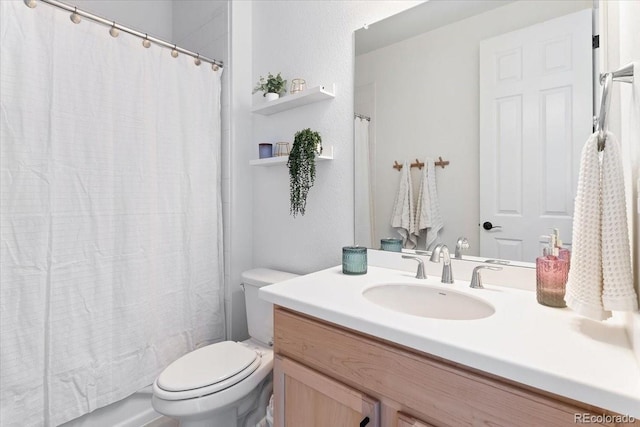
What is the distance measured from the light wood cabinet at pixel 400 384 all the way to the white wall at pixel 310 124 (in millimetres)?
638

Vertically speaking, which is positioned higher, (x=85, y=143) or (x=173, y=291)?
(x=85, y=143)

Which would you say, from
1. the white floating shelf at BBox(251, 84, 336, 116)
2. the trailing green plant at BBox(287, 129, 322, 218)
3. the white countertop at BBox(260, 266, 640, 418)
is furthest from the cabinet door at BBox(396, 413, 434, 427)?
the white floating shelf at BBox(251, 84, 336, 116)

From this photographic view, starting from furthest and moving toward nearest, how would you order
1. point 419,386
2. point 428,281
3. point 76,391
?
point 76,391 < point 428,281 < point 419,386

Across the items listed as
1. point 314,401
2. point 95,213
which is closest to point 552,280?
point 314,401

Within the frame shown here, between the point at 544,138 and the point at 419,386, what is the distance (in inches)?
34.2

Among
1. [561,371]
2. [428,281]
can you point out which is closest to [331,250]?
[428,281]

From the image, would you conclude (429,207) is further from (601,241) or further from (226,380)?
(226,380)

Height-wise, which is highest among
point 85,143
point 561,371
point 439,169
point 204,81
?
point 204,81

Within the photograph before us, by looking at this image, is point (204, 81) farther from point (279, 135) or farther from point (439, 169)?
point (439, 169)

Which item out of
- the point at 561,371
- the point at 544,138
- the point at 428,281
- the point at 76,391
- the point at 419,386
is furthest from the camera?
the point at 76,391

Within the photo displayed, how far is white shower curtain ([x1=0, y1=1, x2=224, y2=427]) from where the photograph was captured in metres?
1.21

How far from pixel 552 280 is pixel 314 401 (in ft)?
2.53

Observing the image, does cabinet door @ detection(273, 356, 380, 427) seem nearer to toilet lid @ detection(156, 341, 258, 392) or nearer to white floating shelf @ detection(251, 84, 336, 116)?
toilet lid @ detection(156, 341, 258, 392)

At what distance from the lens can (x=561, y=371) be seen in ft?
1.90
